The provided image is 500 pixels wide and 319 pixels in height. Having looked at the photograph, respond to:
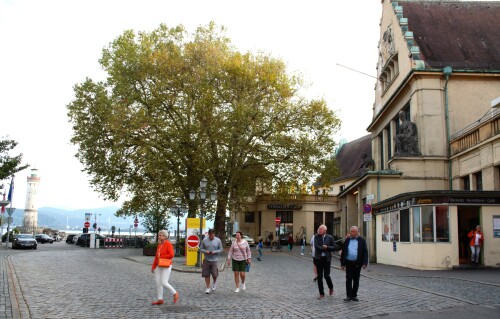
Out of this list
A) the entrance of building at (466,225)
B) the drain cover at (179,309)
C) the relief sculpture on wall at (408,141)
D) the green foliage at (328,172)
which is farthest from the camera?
the green foliage at (328,172)

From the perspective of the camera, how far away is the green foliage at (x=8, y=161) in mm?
38094

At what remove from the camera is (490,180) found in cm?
2356

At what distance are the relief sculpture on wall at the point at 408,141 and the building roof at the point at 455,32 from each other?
3.68 m

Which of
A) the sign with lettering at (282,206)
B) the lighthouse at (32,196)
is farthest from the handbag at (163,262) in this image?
the lighthouse at (32,196)

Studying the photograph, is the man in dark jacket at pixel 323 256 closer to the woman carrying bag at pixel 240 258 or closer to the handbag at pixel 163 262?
the woman carrying bag at pixel 240 258

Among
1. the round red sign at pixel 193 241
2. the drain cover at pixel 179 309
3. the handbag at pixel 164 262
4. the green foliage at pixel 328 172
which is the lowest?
the drain cover at pixel 179 309

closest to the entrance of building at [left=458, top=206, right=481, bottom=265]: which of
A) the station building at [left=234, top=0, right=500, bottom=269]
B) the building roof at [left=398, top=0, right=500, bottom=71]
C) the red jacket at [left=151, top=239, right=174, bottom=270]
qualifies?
the station building at [left=234, top=0, right=500, bottom=269]

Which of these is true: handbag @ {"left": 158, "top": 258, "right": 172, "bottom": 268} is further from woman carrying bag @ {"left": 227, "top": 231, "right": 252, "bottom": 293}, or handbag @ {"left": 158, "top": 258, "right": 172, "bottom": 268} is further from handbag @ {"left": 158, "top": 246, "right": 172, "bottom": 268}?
woman carrying bag @ {"left": 227, "top": 231, "right": 252, "bottom": 293}

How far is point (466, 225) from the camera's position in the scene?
24.5 metres

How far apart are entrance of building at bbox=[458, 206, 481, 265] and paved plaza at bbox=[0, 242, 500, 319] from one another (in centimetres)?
470

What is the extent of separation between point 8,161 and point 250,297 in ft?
104

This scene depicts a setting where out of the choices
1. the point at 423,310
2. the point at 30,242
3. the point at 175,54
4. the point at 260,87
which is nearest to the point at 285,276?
the point at 423,310

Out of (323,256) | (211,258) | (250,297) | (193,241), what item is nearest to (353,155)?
(193,241)

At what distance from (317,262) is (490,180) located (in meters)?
13.9
